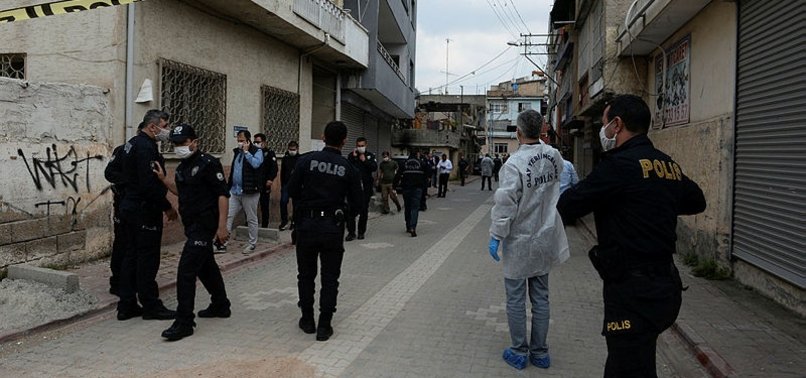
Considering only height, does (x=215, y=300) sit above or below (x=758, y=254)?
below

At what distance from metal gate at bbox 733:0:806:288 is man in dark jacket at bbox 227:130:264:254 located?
6.76 metres

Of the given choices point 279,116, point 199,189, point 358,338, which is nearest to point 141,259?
point 199,189

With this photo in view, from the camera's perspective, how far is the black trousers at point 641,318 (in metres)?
2.81

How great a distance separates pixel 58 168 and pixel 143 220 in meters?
2.54

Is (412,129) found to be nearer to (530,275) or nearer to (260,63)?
(260,63)

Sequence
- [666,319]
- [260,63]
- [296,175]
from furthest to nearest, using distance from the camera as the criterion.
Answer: [260,63], [296,175], [666,319]

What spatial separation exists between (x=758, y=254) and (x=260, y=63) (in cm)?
925

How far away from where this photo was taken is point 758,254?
256 inches

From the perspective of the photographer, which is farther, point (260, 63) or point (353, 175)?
point (260, 63)

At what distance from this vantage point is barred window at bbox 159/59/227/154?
29.0 ft

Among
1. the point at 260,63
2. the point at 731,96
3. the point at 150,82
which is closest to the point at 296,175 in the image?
the point at 150,82

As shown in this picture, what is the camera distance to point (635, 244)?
9.33 ft

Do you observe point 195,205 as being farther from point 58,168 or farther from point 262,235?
point 262,235

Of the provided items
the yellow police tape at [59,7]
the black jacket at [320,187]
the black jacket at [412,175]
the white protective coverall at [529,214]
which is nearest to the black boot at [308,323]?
the black jacket at [320,187]
